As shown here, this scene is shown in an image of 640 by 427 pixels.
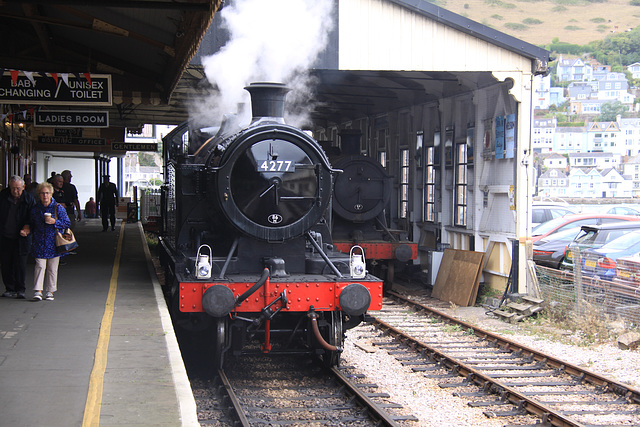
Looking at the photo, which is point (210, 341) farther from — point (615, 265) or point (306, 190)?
point (615, 265)

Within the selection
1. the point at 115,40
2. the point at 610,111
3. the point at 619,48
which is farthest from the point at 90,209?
the point at 619,48

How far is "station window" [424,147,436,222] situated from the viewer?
15398mm

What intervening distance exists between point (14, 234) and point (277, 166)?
11.1 feet

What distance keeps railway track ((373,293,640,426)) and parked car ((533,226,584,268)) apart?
5.05 metres

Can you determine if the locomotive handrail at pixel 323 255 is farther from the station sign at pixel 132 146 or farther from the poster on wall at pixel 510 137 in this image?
the station sign at pixel 132 146

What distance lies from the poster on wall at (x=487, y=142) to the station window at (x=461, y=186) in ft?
2.93

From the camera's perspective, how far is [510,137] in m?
11.8

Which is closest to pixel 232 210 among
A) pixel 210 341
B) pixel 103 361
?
pixel 210 341

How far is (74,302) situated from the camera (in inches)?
324

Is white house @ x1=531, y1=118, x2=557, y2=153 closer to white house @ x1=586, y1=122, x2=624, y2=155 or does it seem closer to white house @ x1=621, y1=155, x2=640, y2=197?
white house @ x1=586, y1=122, x2=624, y2=155

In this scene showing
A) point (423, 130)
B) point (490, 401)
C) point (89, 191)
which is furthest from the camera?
point (89, 191)

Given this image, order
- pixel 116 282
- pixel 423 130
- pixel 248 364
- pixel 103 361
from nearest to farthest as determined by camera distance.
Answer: pixel 103 361 < pixel 248 364 < pixel 116 282 < pixel 423 130

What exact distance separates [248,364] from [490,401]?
9.05ft

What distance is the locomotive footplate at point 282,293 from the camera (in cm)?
662
